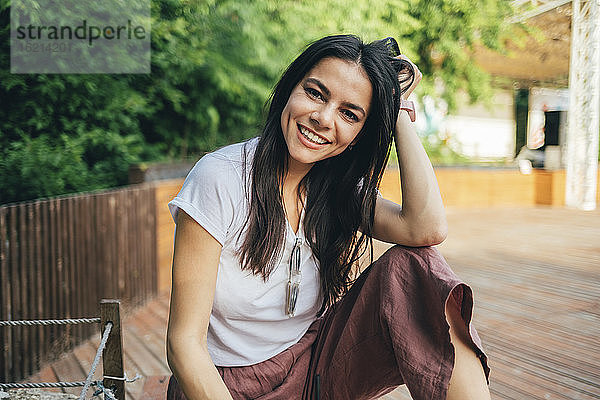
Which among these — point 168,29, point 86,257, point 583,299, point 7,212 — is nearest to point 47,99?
point 168,29

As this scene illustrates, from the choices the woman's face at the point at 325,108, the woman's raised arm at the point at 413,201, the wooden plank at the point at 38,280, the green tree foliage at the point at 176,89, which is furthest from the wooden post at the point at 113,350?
the green tree foliage at the point at 176,89

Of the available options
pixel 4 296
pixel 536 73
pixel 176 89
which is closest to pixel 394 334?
pixel 4 296

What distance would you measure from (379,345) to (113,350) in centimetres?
71

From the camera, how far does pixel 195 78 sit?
6.09m

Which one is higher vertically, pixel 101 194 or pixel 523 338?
pixel 101 194

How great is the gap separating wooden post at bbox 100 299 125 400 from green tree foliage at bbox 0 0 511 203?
2.33 meters

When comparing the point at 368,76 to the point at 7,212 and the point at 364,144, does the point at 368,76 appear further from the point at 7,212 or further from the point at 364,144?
the point at 7,212

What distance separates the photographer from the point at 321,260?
1617 mm

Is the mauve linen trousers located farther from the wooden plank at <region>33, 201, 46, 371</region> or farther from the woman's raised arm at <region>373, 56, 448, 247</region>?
the wooden plank at <region>33, 201, 46, 371</region>

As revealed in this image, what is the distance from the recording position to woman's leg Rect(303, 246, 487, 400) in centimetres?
133

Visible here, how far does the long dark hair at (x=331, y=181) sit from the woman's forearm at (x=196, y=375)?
9.8 inches

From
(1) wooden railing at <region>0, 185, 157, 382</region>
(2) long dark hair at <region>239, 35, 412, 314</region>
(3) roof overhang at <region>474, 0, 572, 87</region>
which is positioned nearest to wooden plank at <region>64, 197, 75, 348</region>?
(1) wooden railing at <region>0, 185, 157, 382</region>

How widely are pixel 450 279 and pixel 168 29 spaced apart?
4.02 m

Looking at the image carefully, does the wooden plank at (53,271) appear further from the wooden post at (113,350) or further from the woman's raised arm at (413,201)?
the woman's raised arm at (413,201)
